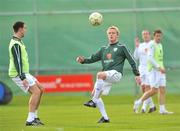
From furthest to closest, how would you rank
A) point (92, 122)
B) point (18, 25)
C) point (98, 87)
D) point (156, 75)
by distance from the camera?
point (156, 75) → point (92, 122) → point (98, 87) → point (18, 25)

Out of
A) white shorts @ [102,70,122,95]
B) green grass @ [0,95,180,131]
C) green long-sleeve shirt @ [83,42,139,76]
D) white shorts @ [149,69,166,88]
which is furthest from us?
white shorts @ [149,69,166,88]

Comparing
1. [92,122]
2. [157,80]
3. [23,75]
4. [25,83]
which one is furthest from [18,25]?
[157,80]

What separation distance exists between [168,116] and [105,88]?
11.4ft

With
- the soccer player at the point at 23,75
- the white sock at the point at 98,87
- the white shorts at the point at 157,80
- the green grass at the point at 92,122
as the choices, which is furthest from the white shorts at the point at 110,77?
the white shorts at the point at 157,80

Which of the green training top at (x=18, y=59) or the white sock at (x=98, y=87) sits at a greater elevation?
the green training top at (x=18, y=59)

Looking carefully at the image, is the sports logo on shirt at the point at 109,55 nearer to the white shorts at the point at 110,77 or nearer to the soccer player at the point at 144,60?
the white shorts at the point at 110,77

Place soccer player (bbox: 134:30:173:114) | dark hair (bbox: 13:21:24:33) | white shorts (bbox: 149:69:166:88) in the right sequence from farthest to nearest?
white shorts (bbox: 149:69:166:88)
soccer player (bbox: 134:30:173:114)
dark hair (bbox: 13:21:24:33)

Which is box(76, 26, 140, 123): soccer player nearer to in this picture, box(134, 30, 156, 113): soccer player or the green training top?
the green training top

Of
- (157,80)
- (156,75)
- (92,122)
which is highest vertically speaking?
(156,75)

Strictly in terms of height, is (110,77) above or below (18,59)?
below

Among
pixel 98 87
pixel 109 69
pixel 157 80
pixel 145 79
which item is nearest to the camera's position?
A: pixel 98 87

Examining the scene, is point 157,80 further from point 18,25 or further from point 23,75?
point 23,75

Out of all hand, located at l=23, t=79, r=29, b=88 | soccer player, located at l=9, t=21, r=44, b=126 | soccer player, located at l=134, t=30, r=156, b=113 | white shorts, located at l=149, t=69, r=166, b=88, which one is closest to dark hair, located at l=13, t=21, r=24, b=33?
soccer player, located at l=9, t=21, r=44, b=126

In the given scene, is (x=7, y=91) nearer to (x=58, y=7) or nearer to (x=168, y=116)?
(x=58, y=7)
